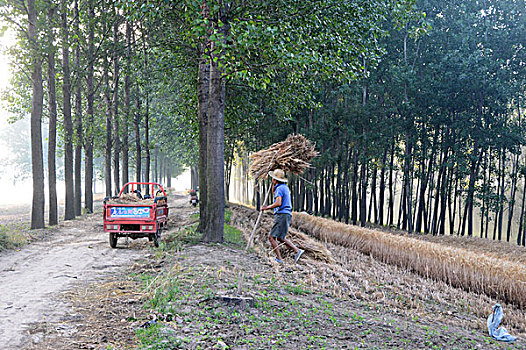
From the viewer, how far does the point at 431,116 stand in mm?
27422

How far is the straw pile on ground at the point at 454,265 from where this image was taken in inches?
332

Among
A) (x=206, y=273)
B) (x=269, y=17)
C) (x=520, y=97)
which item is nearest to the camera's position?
(x=206, y=273)

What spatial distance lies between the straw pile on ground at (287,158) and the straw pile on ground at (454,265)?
3234mm

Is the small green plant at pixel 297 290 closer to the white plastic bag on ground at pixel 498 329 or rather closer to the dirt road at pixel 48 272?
the white plastic bag on ground at pixel 498 329

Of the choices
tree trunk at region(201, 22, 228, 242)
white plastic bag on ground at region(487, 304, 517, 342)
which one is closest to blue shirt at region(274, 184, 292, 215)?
tree trunk at region(201, 22, 228, 242)

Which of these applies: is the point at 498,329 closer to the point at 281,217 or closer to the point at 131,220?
the point at 281,217

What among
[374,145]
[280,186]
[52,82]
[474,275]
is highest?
[52,82]

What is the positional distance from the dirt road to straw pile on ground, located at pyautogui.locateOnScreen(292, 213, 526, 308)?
632cm

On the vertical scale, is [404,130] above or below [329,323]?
above

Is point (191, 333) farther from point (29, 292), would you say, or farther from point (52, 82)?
point (52, 82)

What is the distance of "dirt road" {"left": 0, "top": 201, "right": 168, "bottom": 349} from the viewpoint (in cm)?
588

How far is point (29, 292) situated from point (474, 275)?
8.26m

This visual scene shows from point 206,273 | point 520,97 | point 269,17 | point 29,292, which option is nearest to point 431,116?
point 520,97

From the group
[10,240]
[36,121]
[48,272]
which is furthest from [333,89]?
[48,272]
